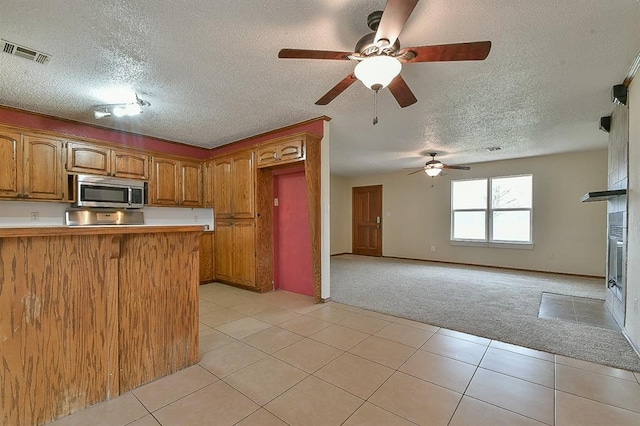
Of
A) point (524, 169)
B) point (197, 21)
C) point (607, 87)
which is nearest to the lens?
point (197, 21)

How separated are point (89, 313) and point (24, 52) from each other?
6.61 feet

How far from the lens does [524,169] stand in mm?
5832

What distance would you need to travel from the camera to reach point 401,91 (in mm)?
2068

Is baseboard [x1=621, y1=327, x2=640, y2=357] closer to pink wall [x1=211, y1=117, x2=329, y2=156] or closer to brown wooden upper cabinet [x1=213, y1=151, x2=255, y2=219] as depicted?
pink wall [x1=211, y1=117, x2=329, y2=156]

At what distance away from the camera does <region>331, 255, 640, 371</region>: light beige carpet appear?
98.4 inches

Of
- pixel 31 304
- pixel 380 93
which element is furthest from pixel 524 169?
pixel 31 304

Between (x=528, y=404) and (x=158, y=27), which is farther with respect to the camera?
(x=158, y=27)

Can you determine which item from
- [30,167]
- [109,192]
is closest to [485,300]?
[109,192]

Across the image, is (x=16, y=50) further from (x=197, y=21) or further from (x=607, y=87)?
(x=607, y=87)

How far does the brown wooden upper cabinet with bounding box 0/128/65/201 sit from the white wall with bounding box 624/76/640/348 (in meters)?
6.08

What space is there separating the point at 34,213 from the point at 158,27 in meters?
3.30

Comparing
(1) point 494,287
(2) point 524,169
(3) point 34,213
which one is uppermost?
(2) point 524,169

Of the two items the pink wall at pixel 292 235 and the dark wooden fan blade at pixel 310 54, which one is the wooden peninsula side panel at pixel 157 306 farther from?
the pink wall at pixel 292 235

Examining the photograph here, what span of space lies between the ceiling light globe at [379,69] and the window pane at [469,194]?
5756mm
